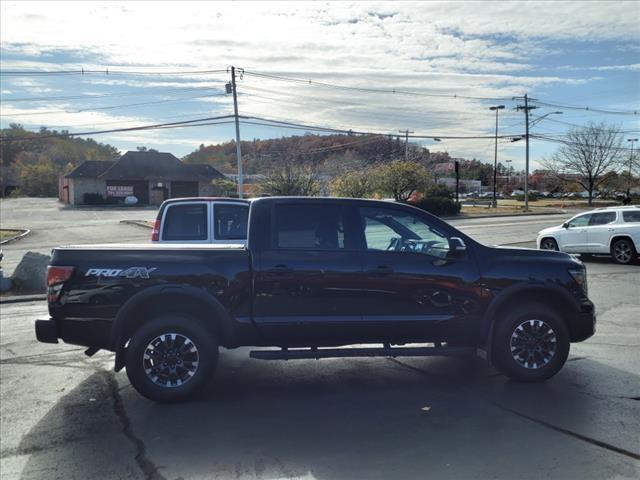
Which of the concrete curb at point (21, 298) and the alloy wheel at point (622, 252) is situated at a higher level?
the alloy wheel at point (622, 252)

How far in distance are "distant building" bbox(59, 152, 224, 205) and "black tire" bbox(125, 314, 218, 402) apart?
63.5 metres

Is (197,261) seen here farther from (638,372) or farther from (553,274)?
(638,372)

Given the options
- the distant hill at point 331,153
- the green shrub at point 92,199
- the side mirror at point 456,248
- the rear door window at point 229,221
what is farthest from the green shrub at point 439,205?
the green shrub at point 92,199

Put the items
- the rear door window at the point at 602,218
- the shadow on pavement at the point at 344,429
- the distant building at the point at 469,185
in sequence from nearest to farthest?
the shadow on pavement at the point at 344,429, the rear door window at the point at 602,218, the distant building at the point at 469,185

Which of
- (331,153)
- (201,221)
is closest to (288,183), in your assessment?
(201,221)

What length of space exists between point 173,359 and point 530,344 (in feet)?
11.5

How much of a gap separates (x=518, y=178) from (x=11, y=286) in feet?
442

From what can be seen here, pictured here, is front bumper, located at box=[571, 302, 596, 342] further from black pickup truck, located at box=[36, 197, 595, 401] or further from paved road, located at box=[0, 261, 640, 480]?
paved road, located at box=[0, 261, 640, 480]

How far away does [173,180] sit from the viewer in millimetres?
67875

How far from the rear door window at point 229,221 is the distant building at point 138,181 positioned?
194 ft

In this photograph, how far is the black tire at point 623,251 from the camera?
570 inches

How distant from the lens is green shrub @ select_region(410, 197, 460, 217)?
133ft

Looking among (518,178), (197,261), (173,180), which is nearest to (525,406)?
(197,261)

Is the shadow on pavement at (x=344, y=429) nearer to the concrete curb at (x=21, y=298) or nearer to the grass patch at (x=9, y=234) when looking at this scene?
the concrete curb at (x=21, y=298)
